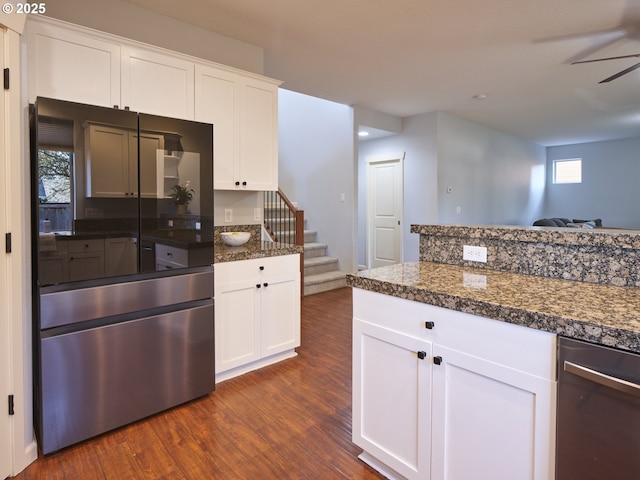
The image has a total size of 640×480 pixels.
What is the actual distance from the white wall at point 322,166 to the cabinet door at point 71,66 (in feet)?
12.5

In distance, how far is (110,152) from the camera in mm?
2029

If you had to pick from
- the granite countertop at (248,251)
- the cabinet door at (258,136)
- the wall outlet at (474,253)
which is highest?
the cabinet door at (258,136)

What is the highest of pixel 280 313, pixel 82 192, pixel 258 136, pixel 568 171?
pixel 568 171

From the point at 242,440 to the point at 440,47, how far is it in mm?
3659

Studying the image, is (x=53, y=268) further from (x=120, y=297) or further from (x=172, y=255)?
(x=172, y=255)

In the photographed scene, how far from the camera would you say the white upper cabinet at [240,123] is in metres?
2.82

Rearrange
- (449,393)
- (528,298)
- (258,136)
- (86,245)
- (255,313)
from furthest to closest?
(258,136), (255,313), (86,245), (449,393), (528,298)

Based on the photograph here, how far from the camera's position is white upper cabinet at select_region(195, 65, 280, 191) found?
2822 millimetres

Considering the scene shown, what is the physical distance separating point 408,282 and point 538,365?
0.55m

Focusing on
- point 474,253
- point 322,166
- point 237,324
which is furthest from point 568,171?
point 237,324

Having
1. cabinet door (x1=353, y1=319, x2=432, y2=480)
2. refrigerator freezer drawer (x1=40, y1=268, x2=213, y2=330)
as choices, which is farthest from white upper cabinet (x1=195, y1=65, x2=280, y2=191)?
cabinet door (x1=353, y1=319, x2=432, y2=480)

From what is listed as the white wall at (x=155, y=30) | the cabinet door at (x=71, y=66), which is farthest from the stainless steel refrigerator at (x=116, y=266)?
the white wall at (x=155, y=30)

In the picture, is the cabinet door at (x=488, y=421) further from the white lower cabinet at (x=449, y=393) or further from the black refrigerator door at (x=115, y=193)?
the black refrigerator door at (x=115, y=193)

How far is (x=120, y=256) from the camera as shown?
6.77ft
